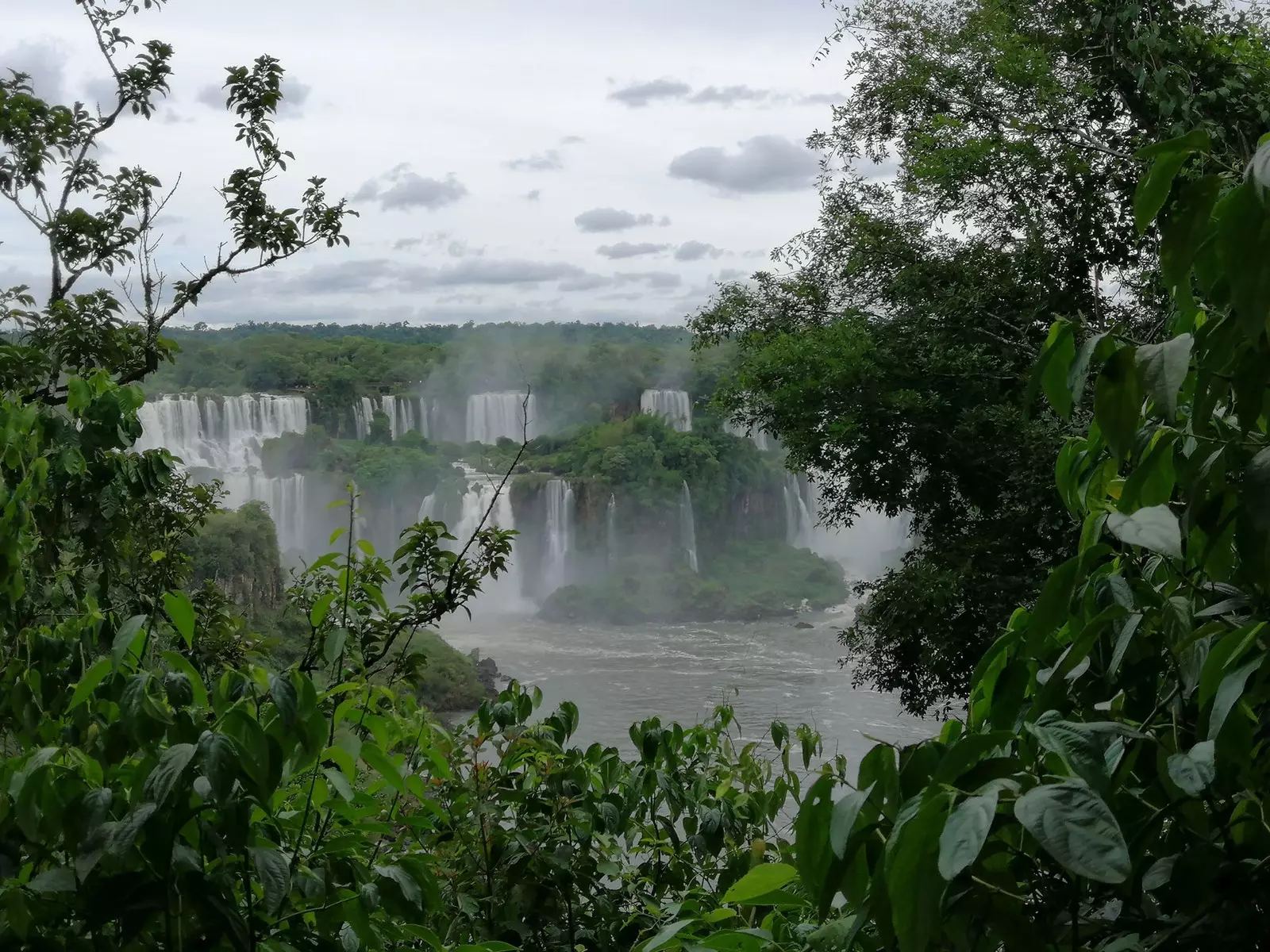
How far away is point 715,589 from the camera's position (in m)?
5.80

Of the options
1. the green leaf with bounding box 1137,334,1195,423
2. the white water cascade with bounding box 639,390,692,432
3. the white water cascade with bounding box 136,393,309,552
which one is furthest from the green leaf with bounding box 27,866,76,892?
the white water cascade with bounding box 639,390,692,432

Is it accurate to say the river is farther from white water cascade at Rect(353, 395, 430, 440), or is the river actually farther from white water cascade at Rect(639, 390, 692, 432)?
white water cascade at Rect(353, 395, 430, 440)

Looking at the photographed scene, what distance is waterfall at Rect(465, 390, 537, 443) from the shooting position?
520 centimetres

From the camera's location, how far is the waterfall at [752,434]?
5.68 m

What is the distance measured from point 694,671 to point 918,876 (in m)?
4.82

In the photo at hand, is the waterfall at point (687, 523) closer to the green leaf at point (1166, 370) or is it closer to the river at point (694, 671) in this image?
the river at point (694, 671)

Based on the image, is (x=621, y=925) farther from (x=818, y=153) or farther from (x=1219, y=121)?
(x=818, y=153)

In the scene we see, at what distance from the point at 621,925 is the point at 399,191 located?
356 cm

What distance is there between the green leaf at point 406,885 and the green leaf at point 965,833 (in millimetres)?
Result: 465

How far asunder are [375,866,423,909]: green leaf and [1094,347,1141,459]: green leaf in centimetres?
50

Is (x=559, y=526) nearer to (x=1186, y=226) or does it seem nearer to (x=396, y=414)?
(x=396, y=414)

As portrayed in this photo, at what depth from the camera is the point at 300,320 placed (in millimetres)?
4629

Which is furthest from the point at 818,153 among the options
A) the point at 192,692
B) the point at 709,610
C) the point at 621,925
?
the point at 192,692

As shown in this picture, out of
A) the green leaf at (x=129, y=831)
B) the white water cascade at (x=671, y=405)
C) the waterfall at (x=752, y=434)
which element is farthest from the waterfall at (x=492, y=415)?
the green leaf at (x=129, y=831)
